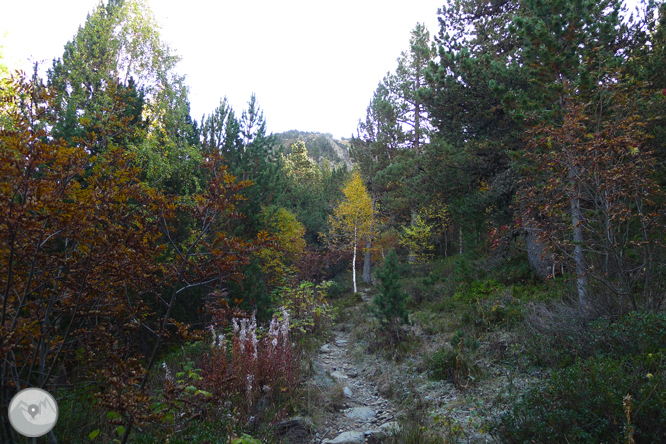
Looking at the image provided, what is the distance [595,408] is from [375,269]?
18.0 ft

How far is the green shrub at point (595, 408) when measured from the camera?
7.80 feet

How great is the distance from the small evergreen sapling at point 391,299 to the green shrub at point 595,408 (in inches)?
135

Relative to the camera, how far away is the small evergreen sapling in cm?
665

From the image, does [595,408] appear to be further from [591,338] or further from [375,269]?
[375,269]

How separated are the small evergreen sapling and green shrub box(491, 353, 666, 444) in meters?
3.43

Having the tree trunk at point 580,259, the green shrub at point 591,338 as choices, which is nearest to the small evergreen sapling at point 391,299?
the green shrub at point 591,338

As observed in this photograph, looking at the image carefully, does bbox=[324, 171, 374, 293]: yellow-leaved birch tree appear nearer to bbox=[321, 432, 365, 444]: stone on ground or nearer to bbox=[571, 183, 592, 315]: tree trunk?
bbox=[571, 183, 592, 315]: tree trunk

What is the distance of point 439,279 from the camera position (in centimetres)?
1184

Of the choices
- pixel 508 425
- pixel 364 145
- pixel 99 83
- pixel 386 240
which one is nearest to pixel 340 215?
pixel 386 240

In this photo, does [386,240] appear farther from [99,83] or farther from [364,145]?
[99,83]

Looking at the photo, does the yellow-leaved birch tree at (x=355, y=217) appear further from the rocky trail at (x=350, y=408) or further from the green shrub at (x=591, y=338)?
the green shrub at (x=591, y=338)

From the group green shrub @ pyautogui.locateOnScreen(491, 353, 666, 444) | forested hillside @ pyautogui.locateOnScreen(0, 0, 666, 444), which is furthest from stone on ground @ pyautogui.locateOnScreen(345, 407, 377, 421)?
green shrub @ pyautogui.locateOnScreen(491, 353, 666, 444)

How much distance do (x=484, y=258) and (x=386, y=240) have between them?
9.08 metres

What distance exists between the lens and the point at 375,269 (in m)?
8.02
